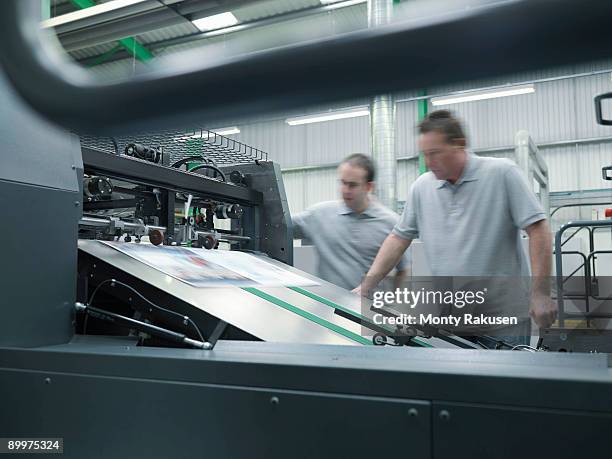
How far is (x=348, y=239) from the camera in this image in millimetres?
2555

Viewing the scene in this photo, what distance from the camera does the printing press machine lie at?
0.81m

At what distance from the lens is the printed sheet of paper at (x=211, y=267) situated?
168cm

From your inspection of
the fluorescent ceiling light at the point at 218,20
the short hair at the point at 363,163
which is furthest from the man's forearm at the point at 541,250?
the fluorescent ceiling light at the point at 218,20

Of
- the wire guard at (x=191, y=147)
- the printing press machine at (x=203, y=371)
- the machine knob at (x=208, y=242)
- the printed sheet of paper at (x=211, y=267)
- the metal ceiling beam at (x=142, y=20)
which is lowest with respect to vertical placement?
the printing press machine at (x=203, y=371)

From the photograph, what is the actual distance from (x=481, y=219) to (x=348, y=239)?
83cm

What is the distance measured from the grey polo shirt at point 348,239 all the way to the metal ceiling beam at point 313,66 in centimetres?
223

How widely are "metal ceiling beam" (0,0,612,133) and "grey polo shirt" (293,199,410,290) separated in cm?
223

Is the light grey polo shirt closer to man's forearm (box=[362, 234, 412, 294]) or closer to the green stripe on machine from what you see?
man's forearm (box=[362, 234, 412, 294])

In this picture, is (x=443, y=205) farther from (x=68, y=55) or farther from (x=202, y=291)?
(x=68, y=55)

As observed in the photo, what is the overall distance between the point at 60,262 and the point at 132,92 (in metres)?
1.14

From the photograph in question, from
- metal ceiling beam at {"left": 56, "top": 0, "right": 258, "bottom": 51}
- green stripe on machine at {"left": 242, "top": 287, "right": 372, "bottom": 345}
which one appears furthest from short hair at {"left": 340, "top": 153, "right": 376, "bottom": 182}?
metal ceiling beam at {"left": 56, "top": 0, "right": 258, "bottom": 51}

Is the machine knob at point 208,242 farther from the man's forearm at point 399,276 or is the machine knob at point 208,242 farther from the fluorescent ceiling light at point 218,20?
the fluorescent ceiling light at point 218,20

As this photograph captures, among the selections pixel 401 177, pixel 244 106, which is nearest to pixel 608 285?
pixel 244 106

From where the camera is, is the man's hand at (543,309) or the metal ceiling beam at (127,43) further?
the metal ceiling beam at (127,43)
